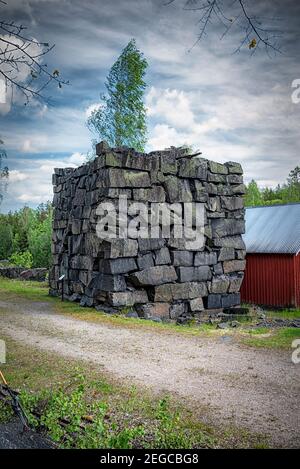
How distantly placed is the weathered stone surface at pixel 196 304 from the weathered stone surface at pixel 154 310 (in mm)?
895

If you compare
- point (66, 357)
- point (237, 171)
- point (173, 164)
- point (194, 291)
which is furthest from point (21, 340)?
point (237, 171)

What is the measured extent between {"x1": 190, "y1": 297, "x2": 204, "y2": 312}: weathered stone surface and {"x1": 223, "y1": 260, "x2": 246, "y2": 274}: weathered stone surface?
1.49 metres

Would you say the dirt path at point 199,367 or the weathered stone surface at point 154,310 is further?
the weathered stone surface at point 154,310

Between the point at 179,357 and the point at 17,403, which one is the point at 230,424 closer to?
the point at 17,403

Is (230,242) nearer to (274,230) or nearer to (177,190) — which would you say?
(177,190)

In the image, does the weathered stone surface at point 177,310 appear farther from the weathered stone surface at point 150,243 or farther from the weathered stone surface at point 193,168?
the weathered stone surface at point 193,168

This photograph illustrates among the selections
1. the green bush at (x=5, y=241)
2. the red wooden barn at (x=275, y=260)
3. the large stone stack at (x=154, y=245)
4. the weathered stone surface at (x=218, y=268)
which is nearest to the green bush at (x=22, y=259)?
the green bush at (x=5, y=241)

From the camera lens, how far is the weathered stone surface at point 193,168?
44.3 ft

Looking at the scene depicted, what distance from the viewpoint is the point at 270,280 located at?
57.9 feet

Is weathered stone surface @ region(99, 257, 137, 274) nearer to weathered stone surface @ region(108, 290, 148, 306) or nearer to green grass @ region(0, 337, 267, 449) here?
weathered stone surface @ region(108, 290, 148, 306)

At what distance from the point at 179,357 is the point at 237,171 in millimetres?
8981

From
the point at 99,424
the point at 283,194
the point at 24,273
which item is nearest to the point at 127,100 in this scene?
the point at 24,273

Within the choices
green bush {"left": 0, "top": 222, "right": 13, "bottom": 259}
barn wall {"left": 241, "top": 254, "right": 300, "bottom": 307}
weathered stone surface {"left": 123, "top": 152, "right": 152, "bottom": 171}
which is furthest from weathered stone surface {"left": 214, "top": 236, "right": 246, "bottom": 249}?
green bush {"left": 0, "top": 222, "right": 13, "bottom": 259}

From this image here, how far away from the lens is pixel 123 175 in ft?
40.0
